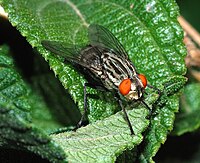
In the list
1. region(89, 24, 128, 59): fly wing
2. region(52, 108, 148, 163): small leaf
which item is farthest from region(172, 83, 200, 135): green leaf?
region(52, 108, 148, 163): small leaf

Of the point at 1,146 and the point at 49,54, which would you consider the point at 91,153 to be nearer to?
the point at 1,146

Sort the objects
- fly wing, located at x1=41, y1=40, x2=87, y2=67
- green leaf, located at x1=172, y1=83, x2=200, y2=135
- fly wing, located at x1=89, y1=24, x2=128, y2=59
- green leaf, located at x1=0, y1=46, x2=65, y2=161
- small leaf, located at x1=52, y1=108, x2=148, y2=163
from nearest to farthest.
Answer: green leaf, located at x1=0, y1=46, x2=65, y2=161 → small leaf, located at x1=52, y1=108, x2=148, y2=163 → fly wing, located at x1=41, y1=40, x2=87, y2=67 → fly wing, located at x1=89, y1=24, x2=128, y2=59 → green leaf, located at x1=172, y1=83, x2=200, y2=135

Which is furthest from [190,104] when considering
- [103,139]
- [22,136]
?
[22,136]

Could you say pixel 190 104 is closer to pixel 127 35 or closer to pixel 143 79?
pixel 127 35

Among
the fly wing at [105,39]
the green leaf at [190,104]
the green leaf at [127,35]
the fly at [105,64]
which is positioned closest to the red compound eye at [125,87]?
the fly at [105,64]

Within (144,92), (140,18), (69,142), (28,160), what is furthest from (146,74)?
(28,160)

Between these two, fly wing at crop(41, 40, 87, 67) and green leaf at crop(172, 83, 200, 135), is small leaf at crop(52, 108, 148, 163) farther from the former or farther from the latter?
green leaf at crop(172, 83, 200, 135)
